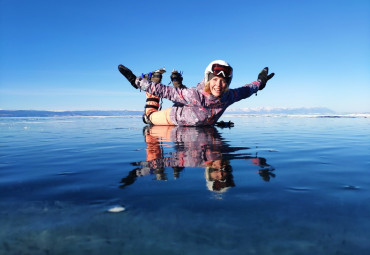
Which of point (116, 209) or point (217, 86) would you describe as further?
point (217, 86)

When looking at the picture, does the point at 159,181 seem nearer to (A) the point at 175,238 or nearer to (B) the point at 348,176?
(A) the point at 175,238

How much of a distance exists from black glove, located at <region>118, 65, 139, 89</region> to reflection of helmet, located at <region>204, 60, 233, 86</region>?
1.81 meters

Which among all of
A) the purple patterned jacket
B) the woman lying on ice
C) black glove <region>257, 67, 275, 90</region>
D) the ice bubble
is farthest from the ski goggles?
the ice bubble

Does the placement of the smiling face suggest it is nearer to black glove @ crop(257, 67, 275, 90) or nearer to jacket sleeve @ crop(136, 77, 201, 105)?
jacket sleeve @ crop(136, 77, 201, 105)

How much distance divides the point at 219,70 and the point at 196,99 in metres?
1.05

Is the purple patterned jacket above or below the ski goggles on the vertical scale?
below

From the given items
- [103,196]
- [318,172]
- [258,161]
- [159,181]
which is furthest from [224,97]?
[103,196]

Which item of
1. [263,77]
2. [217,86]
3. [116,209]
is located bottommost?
[116,209]

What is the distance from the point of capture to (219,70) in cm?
566

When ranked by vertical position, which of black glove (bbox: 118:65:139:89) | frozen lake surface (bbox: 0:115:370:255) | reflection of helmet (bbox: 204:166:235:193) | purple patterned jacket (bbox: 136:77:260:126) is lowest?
frozen lake surface (bbox: 0:115:370:255)

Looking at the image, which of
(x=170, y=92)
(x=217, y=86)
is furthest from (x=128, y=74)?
(x=217, y=86)

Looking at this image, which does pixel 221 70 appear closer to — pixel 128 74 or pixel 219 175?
pixel 128 74

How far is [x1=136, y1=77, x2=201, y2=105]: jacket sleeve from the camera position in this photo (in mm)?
6020

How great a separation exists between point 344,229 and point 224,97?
5.52 m
